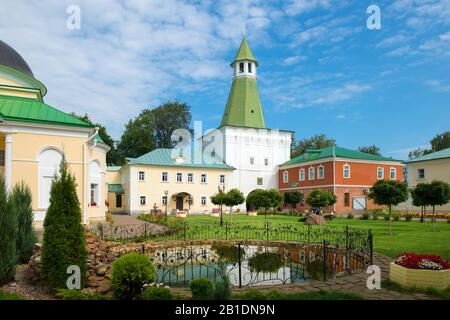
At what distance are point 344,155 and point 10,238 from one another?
32610 mm

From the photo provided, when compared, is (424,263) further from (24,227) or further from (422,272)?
(24,227)

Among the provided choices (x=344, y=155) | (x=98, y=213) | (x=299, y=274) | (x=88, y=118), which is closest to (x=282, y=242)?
(x=299, y=274)

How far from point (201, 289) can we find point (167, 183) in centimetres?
3185

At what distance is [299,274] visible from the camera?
9.08 metres

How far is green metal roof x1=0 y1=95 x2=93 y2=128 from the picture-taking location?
53.2ft

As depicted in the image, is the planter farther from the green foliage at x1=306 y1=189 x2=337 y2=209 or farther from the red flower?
the green foliage at x1=306 y1=189 x2=337 y2=209

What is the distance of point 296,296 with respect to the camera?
6066mm

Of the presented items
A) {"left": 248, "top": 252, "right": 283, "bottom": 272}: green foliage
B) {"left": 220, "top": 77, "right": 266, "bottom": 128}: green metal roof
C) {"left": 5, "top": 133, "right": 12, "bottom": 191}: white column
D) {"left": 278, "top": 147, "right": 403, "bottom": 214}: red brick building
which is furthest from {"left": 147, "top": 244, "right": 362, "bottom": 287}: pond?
{"left": 220, "top": 77, "right": 266, "bottom": 128}: green metal roof

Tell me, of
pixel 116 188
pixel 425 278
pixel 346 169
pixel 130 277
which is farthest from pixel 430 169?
pixel 130 277

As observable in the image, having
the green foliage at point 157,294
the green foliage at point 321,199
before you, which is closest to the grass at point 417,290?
the green foliage at point 157,294

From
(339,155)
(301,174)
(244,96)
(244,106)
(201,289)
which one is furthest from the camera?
(244,96)

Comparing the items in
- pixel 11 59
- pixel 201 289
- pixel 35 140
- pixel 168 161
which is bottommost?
pixel 201 289

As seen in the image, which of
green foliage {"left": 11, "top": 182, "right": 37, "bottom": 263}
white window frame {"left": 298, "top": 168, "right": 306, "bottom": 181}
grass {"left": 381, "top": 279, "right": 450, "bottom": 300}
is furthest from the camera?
white window frame {"left": 298, "top": 168, "right": 306, "bottom": 181}

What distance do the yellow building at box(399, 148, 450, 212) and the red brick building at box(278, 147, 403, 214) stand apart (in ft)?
4.99
